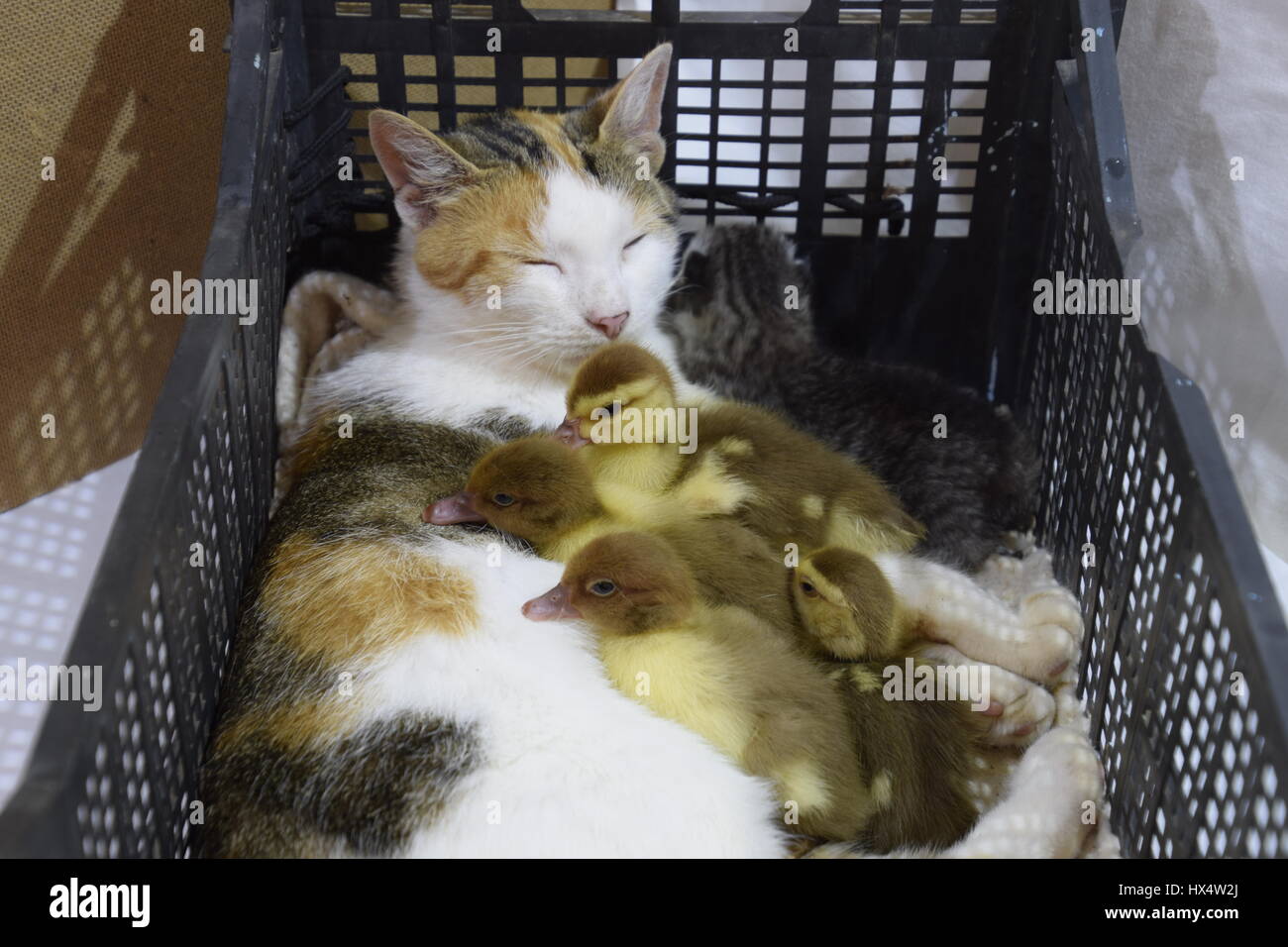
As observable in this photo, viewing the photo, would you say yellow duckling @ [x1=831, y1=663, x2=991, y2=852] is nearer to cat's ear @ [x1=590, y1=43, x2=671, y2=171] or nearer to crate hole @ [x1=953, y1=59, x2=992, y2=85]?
cat's ear @ [x1=590, y1=43, x2=671, y2=171]

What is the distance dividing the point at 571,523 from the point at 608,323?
294 millimetres

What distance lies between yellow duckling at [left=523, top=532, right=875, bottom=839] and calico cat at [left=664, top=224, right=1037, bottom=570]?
18.2 inches

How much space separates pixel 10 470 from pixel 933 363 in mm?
1531

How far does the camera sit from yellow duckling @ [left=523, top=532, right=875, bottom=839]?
1.21 meters

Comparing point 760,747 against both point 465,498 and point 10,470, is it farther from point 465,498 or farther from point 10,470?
point 10,470

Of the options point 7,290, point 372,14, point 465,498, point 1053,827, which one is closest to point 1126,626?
point 1053,827

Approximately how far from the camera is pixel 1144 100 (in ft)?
6.54

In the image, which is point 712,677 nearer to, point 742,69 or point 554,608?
point 554,608

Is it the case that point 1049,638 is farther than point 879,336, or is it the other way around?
point 879,336

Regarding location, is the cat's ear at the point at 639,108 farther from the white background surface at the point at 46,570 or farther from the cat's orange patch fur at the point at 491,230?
the white background surface at the point at 46,570

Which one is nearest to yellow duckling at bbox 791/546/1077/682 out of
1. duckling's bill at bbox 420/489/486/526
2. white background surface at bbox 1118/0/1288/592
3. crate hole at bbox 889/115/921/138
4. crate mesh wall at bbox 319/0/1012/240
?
duckling's bill at bbox 420/489/486/526

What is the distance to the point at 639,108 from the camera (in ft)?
5.40

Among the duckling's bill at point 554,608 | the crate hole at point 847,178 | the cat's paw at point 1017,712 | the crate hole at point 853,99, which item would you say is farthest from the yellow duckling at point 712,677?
the crate hole at point 853,99

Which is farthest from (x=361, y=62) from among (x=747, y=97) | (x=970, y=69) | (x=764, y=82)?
(x=970, y=69)
